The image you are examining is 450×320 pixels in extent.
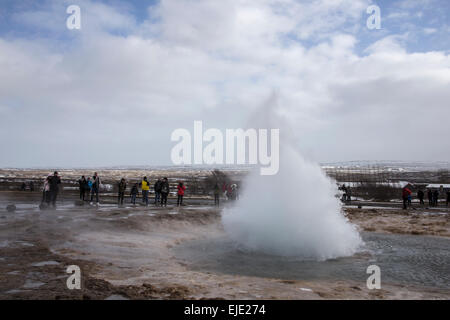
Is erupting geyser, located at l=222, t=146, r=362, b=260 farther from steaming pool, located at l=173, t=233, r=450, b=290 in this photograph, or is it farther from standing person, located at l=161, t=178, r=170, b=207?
standing person, located at l=161, t=178, r=170, b=207

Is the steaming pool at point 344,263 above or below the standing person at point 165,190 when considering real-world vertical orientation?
below

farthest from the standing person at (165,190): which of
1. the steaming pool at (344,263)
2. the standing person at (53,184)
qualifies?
the steaming pool at (344,263)

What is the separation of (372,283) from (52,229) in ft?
35.4

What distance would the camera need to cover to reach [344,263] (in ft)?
33.2

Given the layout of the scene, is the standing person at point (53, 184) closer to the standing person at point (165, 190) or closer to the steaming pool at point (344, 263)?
the standing person at point (165, 190)

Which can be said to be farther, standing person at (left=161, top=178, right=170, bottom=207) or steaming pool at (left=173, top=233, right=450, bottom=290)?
standing person at (left=161, top=178, right=170, bottom=207)

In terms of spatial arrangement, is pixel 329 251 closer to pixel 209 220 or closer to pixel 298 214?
pixel 298 214

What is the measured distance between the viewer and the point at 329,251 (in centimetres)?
1127

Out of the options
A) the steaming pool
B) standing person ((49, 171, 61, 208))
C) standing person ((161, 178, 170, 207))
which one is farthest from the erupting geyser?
standing person ((49, 171, 61, 208))

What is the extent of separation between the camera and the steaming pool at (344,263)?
8.49m

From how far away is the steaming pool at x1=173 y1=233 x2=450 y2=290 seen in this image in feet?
27.9

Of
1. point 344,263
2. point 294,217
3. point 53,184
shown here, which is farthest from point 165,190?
point 344,263
